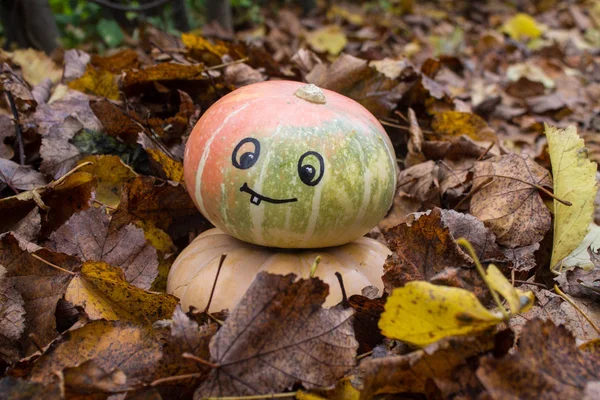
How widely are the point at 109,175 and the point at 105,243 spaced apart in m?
0.43

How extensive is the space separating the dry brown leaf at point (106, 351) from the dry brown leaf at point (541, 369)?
2.30ft

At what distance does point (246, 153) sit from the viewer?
4.95ft

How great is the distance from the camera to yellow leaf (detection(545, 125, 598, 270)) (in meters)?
1.73

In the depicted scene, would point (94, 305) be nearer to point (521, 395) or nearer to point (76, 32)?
point (521, 395)

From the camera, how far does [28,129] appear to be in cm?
219

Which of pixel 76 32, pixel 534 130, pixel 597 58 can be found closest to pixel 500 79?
pixel 534 130

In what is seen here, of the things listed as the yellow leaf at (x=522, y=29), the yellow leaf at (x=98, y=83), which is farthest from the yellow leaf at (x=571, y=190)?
the yellow leaf at (x=522, y=29)

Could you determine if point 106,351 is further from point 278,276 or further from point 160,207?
point 160,207

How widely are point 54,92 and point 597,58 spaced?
560 cm

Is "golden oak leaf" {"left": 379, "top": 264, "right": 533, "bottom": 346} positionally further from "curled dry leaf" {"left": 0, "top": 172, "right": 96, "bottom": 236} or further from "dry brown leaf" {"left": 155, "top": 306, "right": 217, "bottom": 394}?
"curled dry leaf" {"left": 0, "top": 172, "right": 96, "bottom": 236}

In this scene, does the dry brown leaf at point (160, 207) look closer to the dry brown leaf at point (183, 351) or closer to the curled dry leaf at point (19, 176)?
the curled dry leaf at point (19, 176)

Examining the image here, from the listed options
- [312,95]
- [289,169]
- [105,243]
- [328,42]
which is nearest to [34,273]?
[105,243]

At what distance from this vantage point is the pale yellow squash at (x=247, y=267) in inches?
62.3

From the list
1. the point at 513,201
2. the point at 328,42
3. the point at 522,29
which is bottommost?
the point at 522,29
